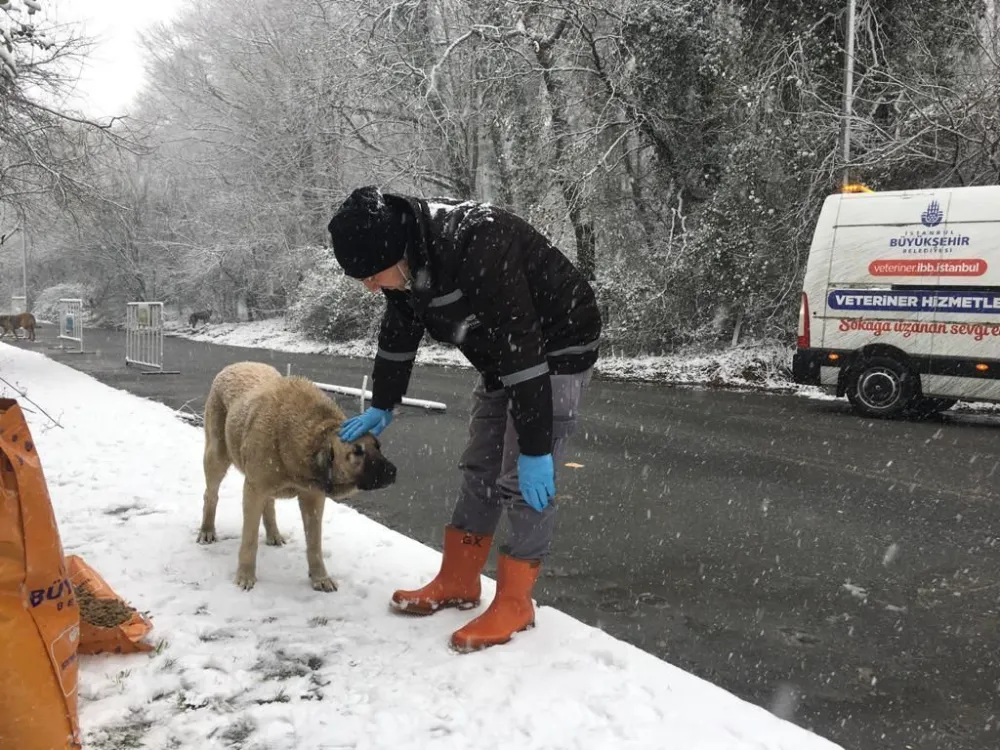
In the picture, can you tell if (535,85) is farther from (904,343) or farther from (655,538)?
(655,538)

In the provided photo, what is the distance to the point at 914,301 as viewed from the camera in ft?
30.7

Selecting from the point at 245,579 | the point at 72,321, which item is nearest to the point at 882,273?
the point at 245,579

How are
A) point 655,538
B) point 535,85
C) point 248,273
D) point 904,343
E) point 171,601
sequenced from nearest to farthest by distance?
point 171,601, point 655,538, point 904,343, point 535,85, point 248,273

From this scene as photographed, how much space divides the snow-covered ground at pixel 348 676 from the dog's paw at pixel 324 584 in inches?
1.7

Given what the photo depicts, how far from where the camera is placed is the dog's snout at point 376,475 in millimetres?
3232

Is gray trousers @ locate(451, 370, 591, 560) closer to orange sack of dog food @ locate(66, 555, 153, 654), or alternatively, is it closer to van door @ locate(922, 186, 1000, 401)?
orange sack of dog food @ locate(66, 555, 153, 654)

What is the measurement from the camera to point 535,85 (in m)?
19.2

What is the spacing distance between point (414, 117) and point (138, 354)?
9.92 m

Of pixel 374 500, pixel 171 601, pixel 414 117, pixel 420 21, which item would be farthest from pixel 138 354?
pixel 171 601

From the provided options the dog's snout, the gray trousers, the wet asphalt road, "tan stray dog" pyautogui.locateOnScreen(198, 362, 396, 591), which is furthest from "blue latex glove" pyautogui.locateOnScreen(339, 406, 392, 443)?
the wet asphalt road

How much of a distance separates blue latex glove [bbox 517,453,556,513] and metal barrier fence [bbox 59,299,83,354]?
22352 mm

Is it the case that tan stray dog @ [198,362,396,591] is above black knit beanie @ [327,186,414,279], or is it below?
below

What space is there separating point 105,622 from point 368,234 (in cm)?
182

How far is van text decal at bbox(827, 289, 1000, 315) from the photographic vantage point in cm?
883
